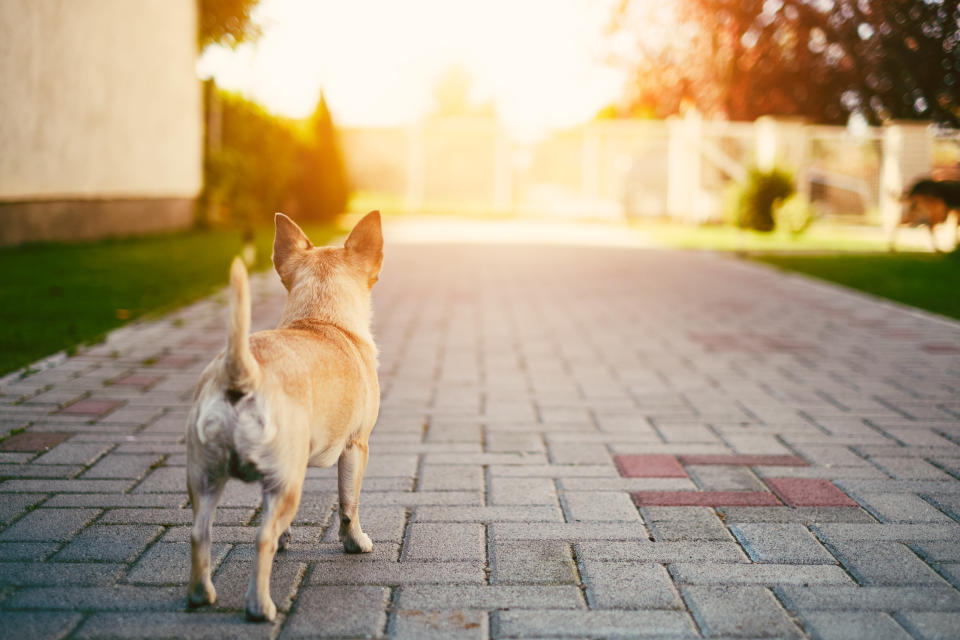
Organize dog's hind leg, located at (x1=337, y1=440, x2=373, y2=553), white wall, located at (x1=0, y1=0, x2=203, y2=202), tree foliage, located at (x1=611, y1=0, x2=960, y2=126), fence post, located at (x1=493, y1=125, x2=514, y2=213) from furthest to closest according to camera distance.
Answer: fence post, located at (x1=493, y1=125, x2=514, y2=213) < white wall, located at (x1=0, y1=0, x2=203, y2=202) < tree foliage, located at (x1=611, y1=0, x2=960, y2=126) < dog's hind leg, located at (x1=337, y1=440, x2=373, y2=553)

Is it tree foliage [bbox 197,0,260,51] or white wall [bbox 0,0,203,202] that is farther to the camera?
tree foliage [bbox 197,0,260,51]

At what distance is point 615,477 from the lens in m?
3.77

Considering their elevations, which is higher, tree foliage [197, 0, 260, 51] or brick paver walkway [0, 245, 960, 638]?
tree foliage [197, 0, 260, 51]

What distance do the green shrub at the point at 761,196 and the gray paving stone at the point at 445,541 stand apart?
15834mm

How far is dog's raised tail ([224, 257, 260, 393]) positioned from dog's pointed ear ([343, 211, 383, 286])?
93cm

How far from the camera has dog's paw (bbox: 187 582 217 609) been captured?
8.11 ft

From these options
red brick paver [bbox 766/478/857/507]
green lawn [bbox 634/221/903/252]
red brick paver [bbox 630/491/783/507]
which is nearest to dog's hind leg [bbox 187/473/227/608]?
red brick paver [bbox 630/491/783/507]

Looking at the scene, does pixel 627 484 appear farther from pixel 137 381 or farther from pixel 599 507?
pixel 137 381

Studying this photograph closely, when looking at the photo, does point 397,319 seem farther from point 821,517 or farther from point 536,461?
point 821,517

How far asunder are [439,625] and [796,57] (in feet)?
62.2

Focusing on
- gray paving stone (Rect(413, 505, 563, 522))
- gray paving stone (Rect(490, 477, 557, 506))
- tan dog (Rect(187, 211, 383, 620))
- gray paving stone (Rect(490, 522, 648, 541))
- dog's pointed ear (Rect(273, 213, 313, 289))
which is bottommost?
gray paving stone (Rect(490, 522, 648, 541))

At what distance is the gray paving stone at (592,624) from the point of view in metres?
2.38

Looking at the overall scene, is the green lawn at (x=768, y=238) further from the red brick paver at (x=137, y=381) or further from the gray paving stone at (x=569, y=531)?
the gray paving stone at (x=569, y=531)

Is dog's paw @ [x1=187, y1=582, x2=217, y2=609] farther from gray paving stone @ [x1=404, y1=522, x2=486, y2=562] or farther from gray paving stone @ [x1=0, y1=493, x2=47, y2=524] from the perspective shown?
gray paving stone @ [x1=0, y1=493, x2=47, y2=524]
